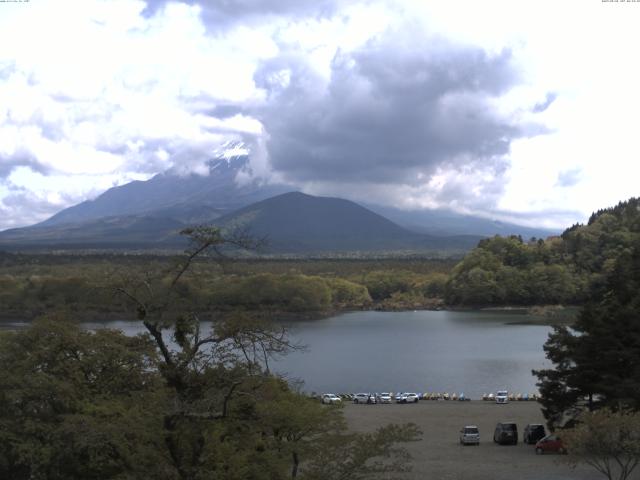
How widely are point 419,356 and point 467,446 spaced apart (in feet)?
79.4

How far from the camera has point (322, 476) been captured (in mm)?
7430

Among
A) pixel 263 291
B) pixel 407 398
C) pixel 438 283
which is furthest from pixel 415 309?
pixel 407 398

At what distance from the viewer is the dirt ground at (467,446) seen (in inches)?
552

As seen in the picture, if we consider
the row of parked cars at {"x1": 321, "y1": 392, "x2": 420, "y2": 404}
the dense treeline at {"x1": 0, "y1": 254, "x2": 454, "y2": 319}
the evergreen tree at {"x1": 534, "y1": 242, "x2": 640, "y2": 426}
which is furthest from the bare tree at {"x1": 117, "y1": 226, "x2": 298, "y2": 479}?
the dense treeline at {"x1": 0, "y1": 254, "x2": 454, "y2": 319}

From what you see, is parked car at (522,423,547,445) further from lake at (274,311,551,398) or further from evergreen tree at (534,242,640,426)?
lake at (274,311,551,398)

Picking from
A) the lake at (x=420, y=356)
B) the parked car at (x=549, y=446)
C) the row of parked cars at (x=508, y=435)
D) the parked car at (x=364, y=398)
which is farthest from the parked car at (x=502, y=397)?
the parked car at (x=549, y=446)

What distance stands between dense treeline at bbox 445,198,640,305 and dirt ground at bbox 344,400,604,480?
52086 mm

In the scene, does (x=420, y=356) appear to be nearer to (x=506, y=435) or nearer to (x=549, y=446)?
(x=506, y=435)

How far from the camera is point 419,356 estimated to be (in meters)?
41.9

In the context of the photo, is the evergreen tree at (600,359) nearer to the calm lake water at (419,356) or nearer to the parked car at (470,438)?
the parked car at (470,438)

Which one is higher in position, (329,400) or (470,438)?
(470,438)

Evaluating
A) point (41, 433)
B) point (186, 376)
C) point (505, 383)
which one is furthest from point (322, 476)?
point (505, 383)

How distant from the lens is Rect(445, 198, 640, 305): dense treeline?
77.8 meters

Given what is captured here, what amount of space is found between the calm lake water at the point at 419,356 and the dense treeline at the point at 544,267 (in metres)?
14.5
